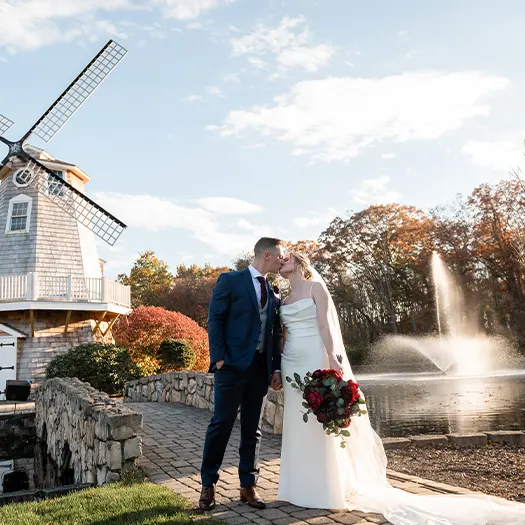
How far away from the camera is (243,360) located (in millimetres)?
4145

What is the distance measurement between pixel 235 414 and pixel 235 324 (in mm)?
714

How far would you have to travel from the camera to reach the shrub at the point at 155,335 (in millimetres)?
20078

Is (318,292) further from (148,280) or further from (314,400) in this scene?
(148,280)

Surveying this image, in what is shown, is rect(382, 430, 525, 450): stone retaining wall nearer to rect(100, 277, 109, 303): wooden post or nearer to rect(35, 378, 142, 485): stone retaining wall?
rect(35, 378, 142, 485): stone retaining wall

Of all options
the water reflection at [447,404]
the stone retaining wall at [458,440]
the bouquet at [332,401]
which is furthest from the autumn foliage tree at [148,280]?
the bouquet at [332,401]

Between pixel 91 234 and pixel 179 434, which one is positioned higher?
pixel 91 234

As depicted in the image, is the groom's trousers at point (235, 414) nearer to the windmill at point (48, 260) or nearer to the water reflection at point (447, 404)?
the water reflection at point (447, 404)

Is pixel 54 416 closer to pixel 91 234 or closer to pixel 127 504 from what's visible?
pixel 127 504

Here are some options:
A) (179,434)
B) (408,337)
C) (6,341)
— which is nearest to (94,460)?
(179,434)

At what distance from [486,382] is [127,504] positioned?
14820 millimetres

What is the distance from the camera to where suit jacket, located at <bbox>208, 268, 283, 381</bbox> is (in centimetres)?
416

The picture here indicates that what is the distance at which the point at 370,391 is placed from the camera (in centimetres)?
1628

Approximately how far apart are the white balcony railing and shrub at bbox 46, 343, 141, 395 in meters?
1.72

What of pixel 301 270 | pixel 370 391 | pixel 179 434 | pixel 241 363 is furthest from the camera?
pixel 370 391
